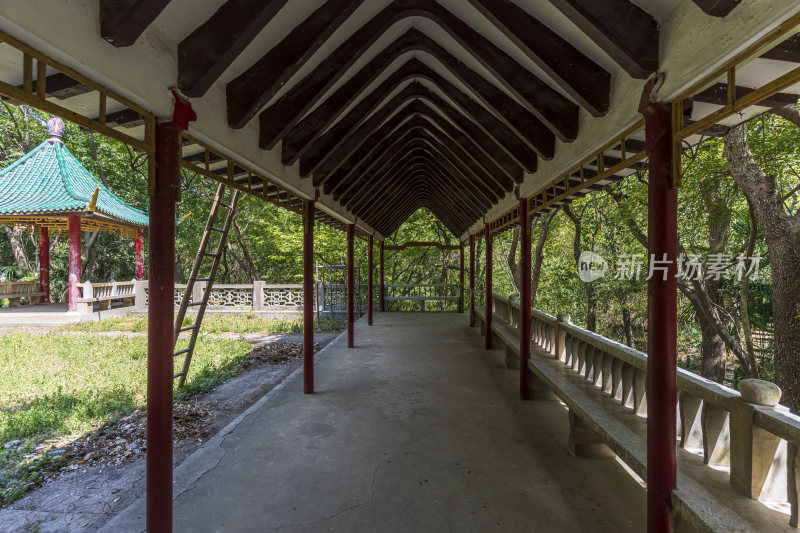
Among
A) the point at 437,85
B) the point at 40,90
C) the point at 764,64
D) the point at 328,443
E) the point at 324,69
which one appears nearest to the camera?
the point at 40,90

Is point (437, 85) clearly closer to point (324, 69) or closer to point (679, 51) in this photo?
point (324, 69)

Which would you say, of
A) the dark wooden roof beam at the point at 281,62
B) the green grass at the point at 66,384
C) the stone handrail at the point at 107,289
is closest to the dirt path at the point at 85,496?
the green grass at the point at 66,384

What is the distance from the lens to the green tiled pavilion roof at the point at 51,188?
11.4 meters

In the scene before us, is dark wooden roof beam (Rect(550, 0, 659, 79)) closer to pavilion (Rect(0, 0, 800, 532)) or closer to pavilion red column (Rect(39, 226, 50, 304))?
Answer: pavilion (Rect(0, 0, 800, 532))

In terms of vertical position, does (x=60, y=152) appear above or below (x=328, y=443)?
above

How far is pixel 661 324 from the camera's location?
2.17 metres

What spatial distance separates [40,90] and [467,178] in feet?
20.1

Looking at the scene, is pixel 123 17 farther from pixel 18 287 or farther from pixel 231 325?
pixel 18 287

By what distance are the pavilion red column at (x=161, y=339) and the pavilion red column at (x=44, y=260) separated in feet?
53.4

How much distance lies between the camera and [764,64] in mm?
1766

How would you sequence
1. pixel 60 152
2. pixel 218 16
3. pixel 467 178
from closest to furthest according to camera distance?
pixel 218 16 < pixel 467 178 < pixel 60 152

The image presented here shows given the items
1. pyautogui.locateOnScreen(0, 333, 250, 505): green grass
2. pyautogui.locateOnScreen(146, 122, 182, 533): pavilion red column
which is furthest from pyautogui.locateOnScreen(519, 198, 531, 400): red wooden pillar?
pyautogui.locateOnScreen(0, 333, 250, 505): green grass

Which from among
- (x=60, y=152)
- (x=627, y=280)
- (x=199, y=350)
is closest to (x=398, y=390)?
(x=199, y=350)

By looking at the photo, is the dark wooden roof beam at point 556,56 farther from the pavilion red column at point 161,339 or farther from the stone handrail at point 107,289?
the stone handrail at point 107,289
